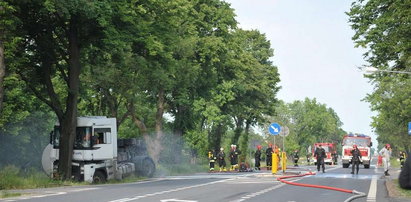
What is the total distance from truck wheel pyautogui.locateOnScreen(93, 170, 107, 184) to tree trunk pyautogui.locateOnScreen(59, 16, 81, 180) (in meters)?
1.18

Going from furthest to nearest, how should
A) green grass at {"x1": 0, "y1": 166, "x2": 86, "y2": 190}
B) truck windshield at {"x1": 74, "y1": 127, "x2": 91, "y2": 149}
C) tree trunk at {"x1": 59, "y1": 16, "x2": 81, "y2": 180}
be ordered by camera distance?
1. truck windshield at {"x1": 74, "y1": 127, "x2": 91, "y2": 149}
2. tree trunk at {"x1": 59, "y1": 16, "x2": 81, "y2": 180}
3. green grass at {"x1": 0, "y1": 166, "x2": 86, "y2": 190}

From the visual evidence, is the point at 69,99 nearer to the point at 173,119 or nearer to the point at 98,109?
the point at 98,109

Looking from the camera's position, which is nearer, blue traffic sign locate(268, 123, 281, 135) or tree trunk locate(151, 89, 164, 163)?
blue traffic sign locate(268, 123, 281, 135)

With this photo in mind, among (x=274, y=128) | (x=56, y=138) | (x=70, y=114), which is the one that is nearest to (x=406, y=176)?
(x=70, y=114)

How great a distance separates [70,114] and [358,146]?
1378 inches

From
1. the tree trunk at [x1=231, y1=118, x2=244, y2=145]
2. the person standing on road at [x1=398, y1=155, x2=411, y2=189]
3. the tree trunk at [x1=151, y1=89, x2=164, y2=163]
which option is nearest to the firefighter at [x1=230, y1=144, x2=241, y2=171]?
the tree trunk at [x1=151, y1=89, x2=164, y2=163]

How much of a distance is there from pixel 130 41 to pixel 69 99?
4007 mm

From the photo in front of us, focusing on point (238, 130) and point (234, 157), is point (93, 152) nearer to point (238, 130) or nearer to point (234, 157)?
point (234, 157)

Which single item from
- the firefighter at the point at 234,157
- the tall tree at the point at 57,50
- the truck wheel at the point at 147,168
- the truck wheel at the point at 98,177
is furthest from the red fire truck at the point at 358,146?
the tall tree at the point at 57,50

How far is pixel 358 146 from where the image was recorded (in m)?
56.3

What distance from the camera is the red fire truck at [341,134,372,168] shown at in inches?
2180

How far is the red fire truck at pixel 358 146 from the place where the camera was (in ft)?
182

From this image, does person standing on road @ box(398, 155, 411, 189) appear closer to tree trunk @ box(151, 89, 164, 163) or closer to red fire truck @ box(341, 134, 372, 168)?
tree trunk @ box(151, 89, 164, 163)

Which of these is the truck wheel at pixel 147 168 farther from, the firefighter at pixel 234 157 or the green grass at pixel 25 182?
the firefighter at pixel 234 157
